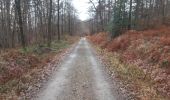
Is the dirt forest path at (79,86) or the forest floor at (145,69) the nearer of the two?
the dirt forest path at (79,86)

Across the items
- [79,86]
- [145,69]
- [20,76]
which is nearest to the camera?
[79,86]

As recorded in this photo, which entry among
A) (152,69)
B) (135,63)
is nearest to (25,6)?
(135,63)

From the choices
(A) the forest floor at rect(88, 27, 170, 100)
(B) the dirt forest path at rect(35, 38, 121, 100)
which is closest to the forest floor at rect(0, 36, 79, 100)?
(B) the dirt forest path at rect(35, 38, 121, 100)

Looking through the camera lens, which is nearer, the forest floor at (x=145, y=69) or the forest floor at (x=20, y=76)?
the forest floor at (x=20, y=76)

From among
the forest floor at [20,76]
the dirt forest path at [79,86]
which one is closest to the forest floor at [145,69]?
the dirt forest path at [79,86]

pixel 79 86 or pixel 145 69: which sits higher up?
pixel 145 69

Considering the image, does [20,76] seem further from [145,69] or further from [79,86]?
[145,69]

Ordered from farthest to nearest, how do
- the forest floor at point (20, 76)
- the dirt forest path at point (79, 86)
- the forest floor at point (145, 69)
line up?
the forest floor at point (145, 69), the forest floor at point (20, 76), the dirt forest path at point (79, 86)

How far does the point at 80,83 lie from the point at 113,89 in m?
1.95

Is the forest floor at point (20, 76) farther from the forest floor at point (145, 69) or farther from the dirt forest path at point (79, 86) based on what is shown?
the forest floor at point (145, 69)

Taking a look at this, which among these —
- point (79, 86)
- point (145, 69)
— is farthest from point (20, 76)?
point (145, 69)

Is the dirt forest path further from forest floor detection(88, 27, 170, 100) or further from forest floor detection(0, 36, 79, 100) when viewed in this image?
forest floor detection(88, 27, 170, 100)

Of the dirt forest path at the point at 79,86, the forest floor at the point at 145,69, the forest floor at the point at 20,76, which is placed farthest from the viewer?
the forest floor at the point at 145,69

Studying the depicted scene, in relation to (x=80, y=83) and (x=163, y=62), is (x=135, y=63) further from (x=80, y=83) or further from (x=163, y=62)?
(x=80, y=83)
